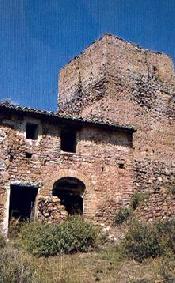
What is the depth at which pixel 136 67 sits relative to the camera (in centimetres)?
2609

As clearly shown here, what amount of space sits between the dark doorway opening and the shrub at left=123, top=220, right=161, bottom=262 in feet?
16.2

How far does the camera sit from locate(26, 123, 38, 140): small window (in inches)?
772

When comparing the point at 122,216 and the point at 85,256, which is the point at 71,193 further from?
the point at 85,256

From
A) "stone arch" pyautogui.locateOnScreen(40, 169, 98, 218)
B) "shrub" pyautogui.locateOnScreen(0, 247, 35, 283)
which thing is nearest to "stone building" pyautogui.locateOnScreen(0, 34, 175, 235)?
"stone arch" pyautogui.locateOnScreen(40, 169, 98, 218)

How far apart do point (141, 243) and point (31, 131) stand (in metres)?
7.59

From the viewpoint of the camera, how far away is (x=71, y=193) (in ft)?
66.2

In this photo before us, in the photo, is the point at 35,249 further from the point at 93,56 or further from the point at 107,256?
the point at 93,56

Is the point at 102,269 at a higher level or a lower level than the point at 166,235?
lower

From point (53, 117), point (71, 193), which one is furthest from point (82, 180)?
point (53, 117)

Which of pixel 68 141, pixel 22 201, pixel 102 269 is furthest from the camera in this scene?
pixel 68 141

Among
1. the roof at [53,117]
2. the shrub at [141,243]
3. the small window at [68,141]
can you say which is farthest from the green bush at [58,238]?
the roof at [53,117]

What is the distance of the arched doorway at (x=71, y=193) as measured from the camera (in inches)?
783

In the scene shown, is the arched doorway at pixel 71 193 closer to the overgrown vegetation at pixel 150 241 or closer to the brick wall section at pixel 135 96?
the brick wall section at pixel 135 96

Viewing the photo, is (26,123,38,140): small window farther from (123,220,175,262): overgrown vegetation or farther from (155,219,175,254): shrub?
(155,219,175,254): shrub
